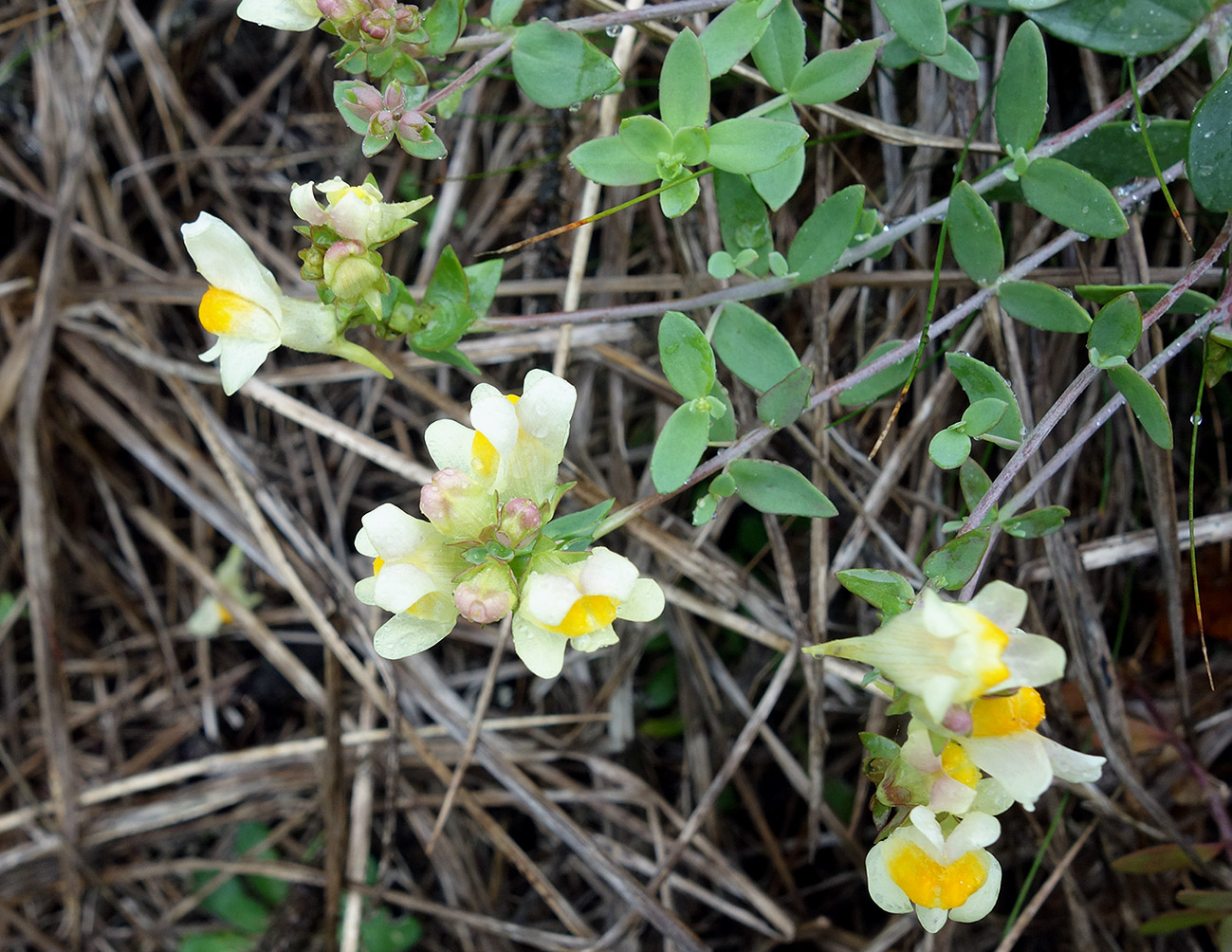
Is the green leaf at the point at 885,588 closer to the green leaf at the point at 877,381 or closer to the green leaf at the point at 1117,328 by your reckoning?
the green leaf at the point at 877,381

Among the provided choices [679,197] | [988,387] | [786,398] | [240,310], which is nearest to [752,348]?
[786,398]

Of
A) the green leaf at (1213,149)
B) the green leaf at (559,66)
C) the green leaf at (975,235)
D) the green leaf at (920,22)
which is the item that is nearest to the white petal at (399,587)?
the green leaf at (559,66)

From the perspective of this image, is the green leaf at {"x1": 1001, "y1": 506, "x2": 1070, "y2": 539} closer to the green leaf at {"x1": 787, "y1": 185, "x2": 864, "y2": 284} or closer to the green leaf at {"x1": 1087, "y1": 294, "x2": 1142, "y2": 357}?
the green leaf at {"x1": 1087, "y1": 294, "x2": 1142, "y2": 357}

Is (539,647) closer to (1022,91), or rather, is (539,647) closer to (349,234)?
(349,234)

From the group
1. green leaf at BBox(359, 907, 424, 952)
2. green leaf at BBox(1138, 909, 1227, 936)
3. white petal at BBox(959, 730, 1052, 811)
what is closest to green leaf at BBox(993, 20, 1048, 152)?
white petal at BBox(959, 730, 1052, 811)

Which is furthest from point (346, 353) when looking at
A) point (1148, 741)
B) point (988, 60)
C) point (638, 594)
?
point (1148, 741)

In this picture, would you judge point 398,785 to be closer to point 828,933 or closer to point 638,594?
point 828,933
